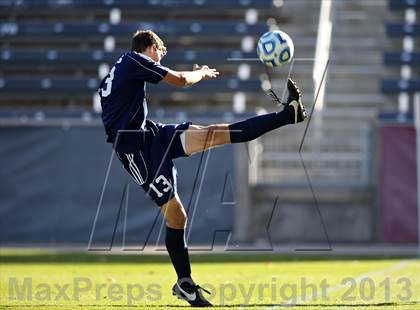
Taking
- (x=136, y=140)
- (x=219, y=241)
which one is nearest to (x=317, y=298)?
(x=136, y=140)

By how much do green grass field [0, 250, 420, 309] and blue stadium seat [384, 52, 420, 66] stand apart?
597 cm

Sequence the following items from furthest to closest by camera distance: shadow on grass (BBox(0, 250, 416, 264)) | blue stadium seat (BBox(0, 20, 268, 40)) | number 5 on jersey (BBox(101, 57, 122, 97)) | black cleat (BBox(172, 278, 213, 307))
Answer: blue stadium seat (BBox(0, 20, 268, 40)) → shadow on grass (BBox(0, 250, 416, 264)) → number 5 on jersey (BBox(101, 57, 122, 97)) → black cleat (BBox(172, 278, 213, 307))

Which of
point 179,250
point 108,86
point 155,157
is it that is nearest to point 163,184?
point 155,157

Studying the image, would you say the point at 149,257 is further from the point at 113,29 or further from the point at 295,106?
the point at 295,106

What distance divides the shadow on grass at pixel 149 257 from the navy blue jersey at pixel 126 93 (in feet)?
17.8

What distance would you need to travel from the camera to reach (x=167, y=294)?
7.45 m

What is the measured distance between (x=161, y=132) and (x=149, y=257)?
6569mm

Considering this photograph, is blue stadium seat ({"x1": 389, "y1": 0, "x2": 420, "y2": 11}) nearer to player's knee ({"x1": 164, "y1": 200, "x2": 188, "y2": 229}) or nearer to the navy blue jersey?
the navy blue jersey

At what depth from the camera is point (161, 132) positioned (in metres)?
6.88

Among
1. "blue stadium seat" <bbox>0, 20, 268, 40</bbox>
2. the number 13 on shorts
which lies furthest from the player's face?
"blue stadium seat" <bbox>0, 20, 268, 40</bbox>

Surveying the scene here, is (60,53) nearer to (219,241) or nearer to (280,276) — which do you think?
(219,241)

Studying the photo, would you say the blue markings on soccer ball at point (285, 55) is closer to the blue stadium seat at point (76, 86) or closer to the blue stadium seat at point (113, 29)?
the blue stadium seat at point (76, 86)

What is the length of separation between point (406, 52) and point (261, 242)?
5056mm

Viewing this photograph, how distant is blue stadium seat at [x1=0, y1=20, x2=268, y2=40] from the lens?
18.0 metres
